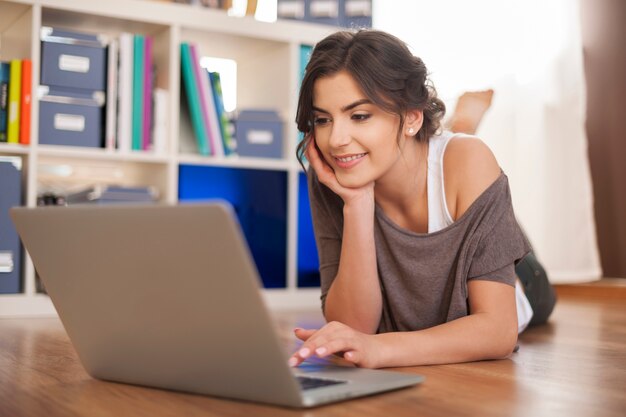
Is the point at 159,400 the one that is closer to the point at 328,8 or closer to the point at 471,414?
the point at 471,414

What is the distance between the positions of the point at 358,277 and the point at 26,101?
56.6 inches

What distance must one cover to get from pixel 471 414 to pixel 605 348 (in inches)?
35.1

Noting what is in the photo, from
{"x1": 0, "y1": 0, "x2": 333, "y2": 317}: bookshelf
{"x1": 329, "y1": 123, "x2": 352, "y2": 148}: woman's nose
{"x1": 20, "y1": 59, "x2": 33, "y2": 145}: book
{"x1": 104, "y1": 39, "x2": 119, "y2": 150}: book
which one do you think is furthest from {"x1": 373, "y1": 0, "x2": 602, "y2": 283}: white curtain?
{"x1": 329, "y1": 123, "x2": 352, "y2": 148}: woman's nose

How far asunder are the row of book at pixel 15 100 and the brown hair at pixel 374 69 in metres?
1.32

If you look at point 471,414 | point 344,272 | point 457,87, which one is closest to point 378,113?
point 344,272

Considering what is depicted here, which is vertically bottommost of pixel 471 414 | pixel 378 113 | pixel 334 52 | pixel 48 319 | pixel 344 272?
pixel 48 319

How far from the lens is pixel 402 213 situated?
1.63m

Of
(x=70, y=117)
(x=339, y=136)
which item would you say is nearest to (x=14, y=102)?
(x=70, y=117)

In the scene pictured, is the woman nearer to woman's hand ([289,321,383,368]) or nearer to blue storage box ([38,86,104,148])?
woman's hand ([289,321,383,368])

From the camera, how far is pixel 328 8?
309 cm

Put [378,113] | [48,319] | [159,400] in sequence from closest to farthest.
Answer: [159,400]
[378,113]
[48,319]

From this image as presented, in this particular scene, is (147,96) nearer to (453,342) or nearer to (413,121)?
(413,121)

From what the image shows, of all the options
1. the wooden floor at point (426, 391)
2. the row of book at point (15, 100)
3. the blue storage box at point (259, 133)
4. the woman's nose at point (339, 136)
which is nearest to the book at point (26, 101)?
the row of book at point (15, 100)

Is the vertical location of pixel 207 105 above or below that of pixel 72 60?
below
